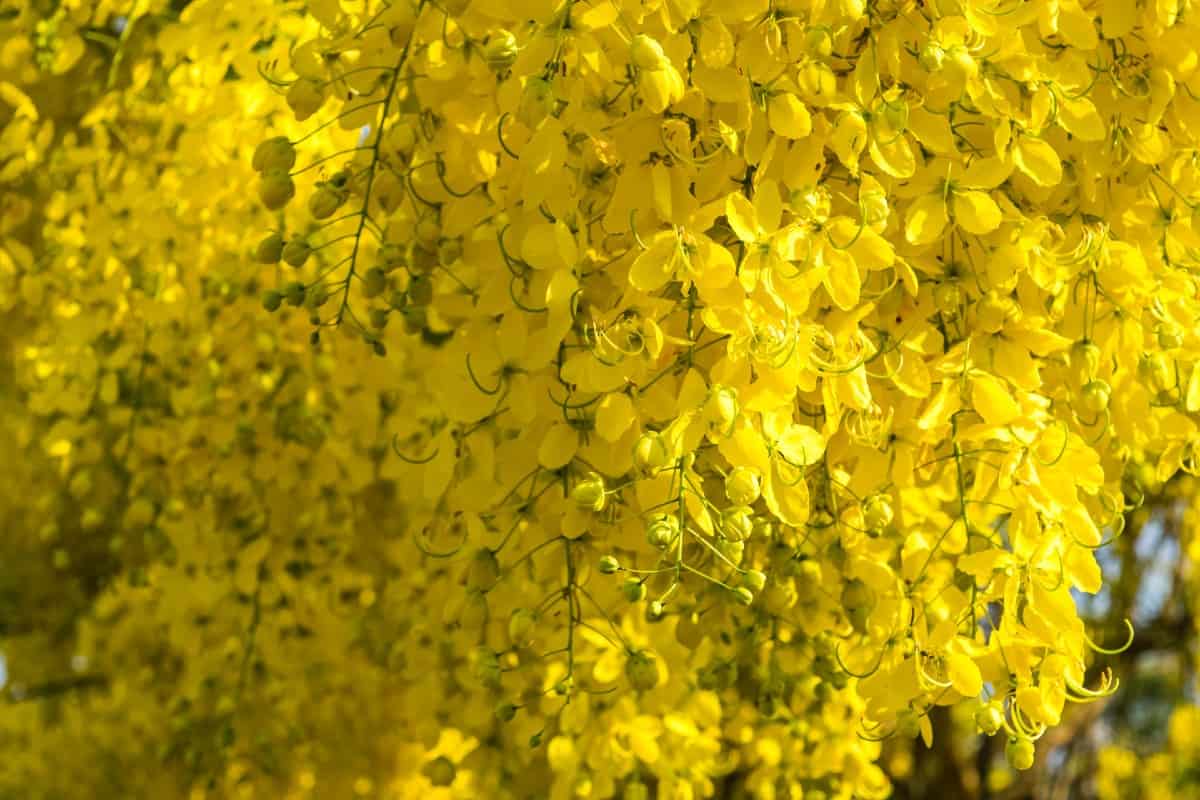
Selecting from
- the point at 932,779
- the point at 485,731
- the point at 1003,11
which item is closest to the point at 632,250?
the point at 1003,11

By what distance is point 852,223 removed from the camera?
3.90 feet

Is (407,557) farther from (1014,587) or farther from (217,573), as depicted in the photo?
(1014,587)

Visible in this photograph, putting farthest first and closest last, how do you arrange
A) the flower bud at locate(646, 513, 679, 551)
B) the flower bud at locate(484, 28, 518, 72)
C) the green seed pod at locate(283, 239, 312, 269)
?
1. the green seed pod at locate(283, 239, 312, 269)
2. the flower bud at locate(484, 28, 518, 72)
3. the flower bud at locate(646, 513, 679, 551)

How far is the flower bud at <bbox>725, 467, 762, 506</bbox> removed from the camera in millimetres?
1097

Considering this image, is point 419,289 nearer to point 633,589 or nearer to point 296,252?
point 296,252

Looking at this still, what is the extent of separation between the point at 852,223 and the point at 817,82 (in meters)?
0.12

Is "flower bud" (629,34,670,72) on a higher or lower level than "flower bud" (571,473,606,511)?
higher

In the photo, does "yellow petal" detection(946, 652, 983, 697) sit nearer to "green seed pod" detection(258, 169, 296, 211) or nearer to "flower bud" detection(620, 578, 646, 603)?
"flower bud" detection(620, 578, 646, 603)

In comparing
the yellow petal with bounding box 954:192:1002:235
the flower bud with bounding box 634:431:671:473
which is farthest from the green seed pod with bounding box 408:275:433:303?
the yellow petal with bounding box 954:192:1002:235

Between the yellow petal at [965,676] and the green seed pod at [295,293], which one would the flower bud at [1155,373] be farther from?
the green seed pod at [295,293]

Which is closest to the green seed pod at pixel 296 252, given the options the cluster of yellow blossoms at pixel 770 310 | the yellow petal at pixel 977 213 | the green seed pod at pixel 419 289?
the cluster of yellow blossoms at pixel 770 310

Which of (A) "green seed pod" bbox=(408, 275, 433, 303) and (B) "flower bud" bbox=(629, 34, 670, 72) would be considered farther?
(A) "green seed pod" bbox=(408, 275, 433, 303)

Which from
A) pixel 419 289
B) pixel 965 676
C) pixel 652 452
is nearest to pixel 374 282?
pixel 419 289

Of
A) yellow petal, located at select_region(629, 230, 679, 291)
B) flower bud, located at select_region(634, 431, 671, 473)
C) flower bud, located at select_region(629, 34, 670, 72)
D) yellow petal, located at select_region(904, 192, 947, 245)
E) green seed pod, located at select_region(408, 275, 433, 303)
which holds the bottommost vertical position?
green seed pod, located at select_region(408, 275, 433, 303)
